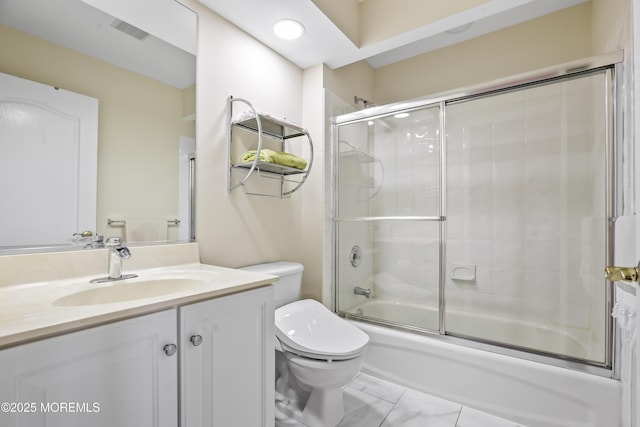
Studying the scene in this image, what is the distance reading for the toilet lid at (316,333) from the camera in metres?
1.37

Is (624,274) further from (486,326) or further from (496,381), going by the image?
(486,326)

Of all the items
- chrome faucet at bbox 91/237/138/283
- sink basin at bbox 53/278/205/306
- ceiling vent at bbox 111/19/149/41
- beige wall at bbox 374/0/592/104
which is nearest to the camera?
sink basin at bbox 53/278/205/306

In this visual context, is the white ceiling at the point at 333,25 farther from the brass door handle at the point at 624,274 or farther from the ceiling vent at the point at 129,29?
the brass door handle at the point at 624,274

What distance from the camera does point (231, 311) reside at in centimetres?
100

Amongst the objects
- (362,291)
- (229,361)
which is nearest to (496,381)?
(362,291)

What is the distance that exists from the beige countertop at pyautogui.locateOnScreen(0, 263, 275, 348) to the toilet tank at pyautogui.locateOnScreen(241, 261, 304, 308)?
470 millimetres

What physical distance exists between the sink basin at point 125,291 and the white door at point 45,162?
0.29 meters

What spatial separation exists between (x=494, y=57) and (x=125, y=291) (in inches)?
110

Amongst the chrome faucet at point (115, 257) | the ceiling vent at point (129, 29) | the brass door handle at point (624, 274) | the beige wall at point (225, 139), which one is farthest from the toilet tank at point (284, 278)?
the brass door handle at point (624, 274)

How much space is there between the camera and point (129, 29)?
131 centimetres

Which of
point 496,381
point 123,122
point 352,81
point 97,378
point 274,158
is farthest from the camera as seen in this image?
point 352,81

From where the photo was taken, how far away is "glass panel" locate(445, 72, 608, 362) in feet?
5.65

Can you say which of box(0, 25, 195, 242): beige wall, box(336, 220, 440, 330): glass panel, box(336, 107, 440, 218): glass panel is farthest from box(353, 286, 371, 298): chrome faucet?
box(0, 25, 195, 242): beige wall

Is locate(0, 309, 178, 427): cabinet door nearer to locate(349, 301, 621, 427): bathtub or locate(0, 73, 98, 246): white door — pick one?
locate(0, 73, 98, 246): white door
